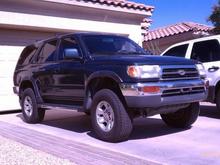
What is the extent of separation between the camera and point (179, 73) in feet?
22.6

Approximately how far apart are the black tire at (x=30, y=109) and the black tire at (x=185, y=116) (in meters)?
3.09

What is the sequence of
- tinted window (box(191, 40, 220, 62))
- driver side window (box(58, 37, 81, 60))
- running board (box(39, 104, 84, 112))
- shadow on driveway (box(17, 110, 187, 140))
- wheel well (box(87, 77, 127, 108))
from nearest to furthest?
wheel well (box(87, 77, 127, 108))
running board (box(39, 104, 84, 112))
shadow on driveway (box(17, 110, 187, 140))
driver side window (box(58, 37, 81, 60))
tinted window (box(191, 40, 220, 62))

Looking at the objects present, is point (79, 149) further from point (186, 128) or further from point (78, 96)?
point (186, 128)

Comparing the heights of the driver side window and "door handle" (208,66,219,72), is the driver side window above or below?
above

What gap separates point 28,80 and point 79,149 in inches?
138

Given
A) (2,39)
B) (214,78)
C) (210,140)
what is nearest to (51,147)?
(210,140)

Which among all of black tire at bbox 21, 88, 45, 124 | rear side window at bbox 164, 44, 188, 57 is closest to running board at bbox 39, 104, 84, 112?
black tire at bbox 21, 88, 45, 124

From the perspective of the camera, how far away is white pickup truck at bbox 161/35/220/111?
8617 millimetres

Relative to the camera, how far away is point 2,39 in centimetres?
1160

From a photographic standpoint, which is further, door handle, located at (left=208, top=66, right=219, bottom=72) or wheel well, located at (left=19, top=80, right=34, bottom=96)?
wheel well, located at (left=19, top=80, right=34, bottom=96)

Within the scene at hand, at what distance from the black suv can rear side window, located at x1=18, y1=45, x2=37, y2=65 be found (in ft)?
2.47

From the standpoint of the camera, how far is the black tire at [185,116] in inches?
311

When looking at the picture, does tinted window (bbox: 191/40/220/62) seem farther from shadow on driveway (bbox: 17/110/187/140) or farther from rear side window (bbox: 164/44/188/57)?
shadow on driveway (bbox: 17/110/187/140)

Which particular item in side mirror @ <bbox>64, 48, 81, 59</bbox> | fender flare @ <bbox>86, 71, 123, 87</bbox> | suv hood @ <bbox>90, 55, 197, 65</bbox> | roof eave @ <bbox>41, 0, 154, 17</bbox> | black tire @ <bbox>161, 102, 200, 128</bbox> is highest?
roof eave @ <bbox>41, 0, 154, 17</bbox>
